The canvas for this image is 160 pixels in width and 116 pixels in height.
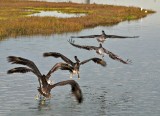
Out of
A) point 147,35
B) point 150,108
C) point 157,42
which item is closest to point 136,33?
point 147,35

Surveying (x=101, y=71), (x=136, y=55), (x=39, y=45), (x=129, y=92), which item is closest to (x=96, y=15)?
(x=39, y=45)

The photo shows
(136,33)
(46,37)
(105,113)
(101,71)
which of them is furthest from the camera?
(136,33)

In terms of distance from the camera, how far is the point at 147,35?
57938 mm

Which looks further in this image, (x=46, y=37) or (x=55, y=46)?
(x=46, y=37)

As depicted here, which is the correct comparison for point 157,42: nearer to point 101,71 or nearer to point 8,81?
point 101,71

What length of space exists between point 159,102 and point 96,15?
182 feet

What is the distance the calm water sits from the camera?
24359 mm

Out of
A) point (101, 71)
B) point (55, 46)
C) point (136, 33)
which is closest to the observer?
point (101, 71)

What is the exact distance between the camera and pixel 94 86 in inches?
1179

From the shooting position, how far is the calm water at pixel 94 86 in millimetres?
24359

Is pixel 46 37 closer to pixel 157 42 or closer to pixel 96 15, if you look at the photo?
pixel 157 42

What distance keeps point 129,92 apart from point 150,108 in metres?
3.99

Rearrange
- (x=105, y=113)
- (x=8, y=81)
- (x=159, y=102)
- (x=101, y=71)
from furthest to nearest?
1. (x=101, y=71)
2. (x=8, y=81)
3. (x=159, y=102)
4. (x=105, y=113)

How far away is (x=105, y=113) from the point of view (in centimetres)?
2400
